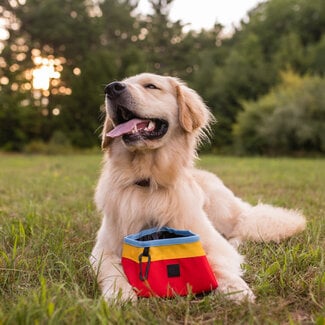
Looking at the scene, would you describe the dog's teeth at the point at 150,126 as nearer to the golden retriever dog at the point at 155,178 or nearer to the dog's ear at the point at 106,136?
the golden retriever dog at the point at 155,178

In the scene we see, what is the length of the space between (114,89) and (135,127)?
0.29 meters

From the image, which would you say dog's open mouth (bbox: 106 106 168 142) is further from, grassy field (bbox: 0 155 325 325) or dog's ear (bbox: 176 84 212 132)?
grassy field (bbox: 0 155 325 325)

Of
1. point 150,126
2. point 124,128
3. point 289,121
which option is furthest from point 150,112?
point 289,121

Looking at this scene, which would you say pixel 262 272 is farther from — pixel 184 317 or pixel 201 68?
pixel 201 68

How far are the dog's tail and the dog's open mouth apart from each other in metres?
1.10

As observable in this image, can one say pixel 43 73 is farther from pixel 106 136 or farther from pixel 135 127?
pixel 135 127

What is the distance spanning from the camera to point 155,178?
2607 mm

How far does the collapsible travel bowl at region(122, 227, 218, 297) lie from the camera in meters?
1.95

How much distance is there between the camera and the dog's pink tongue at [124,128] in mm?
2576

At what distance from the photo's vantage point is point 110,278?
2070 mm

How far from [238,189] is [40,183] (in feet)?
10.6

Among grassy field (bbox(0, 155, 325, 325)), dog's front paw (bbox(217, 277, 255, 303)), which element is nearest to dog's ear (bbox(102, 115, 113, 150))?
grassy field (bbox(0, 155, 325, 325))

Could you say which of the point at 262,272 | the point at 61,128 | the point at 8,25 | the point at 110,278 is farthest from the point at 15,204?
the point at 8,25

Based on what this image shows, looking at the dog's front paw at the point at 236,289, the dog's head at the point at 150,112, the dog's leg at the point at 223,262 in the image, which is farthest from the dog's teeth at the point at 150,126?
the dog's front paw at the point at 236,289
